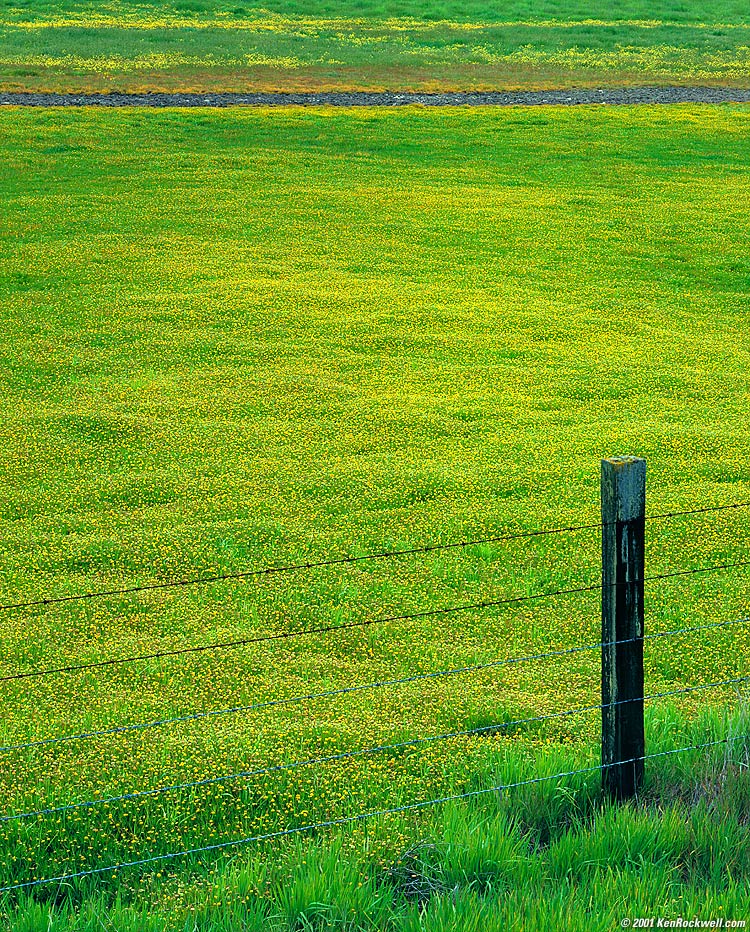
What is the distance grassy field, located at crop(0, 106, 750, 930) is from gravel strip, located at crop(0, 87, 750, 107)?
7411 millimetres

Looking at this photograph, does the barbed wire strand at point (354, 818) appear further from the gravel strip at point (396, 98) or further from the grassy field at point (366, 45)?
the grassy field at point (366, 45)

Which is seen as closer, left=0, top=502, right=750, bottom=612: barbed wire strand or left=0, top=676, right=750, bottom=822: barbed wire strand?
left=0, top=676, right=750, bottom=822: barbed wire strand

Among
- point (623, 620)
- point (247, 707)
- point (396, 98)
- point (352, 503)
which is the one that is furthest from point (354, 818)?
point (396, 98)

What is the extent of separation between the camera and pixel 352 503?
7695mm

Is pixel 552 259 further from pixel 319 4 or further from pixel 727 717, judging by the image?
pixel 319 4

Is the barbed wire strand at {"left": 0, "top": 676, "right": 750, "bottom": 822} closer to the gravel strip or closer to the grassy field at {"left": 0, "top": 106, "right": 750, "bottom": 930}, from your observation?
the grassy field at {"left": 0, "top": 106, "right": 750, "bottom": 930}

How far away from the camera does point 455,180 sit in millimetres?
18656

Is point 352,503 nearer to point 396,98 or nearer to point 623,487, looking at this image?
point 623,487

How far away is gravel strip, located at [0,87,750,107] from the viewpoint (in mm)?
24297

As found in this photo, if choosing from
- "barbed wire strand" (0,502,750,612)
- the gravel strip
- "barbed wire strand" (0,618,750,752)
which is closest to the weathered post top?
"barbed wire strand" (0,618,750,752)

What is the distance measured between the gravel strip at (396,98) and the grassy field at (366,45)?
0.95 m

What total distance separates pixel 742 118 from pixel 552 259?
11744 mm

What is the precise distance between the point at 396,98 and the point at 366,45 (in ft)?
26.0

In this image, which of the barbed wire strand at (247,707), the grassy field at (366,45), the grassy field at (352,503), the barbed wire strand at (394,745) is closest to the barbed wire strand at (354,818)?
the grassy field at (352,503)
